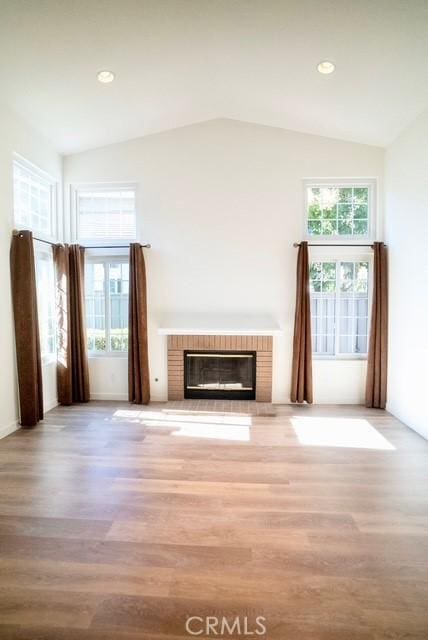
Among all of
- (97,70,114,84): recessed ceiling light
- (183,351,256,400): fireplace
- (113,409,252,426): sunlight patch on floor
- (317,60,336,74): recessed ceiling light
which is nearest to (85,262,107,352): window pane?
(113,409,252,426): sunlight patch on floor

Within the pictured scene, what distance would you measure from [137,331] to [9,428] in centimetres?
195

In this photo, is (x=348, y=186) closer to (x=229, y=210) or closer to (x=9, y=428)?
(x=229, y=210)

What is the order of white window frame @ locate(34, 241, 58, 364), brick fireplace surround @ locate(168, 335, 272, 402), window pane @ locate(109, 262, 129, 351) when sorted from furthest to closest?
window pane @ locate(109, 262, 129, 351) < brick fireplace surround @ locate(168, 335, 272, 402) < white window frame @ locate(34, 241, 58, 364)

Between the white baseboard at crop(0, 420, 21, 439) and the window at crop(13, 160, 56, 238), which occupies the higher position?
the window at crop(13, 160, 56, 238)

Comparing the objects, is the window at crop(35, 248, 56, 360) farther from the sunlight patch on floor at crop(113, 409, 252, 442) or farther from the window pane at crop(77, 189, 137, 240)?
the sunlight patch on floor at crop(113, 409, 252, 442)

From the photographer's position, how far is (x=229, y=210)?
16.5ft

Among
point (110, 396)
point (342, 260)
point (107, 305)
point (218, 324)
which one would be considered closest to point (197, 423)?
point (218, 324)

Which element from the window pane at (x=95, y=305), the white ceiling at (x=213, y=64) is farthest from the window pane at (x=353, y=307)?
the window pane at (x=95, y=305)

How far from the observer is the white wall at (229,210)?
4957 mm

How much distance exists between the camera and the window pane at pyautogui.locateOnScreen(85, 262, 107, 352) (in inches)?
209

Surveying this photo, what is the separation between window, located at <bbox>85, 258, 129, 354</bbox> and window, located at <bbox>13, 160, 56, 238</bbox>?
2.68 ft

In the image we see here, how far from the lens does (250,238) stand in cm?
505

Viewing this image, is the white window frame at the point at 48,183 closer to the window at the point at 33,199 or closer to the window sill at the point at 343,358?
the window at the point at 33,199

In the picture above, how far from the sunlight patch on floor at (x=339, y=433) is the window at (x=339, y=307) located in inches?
46.1
